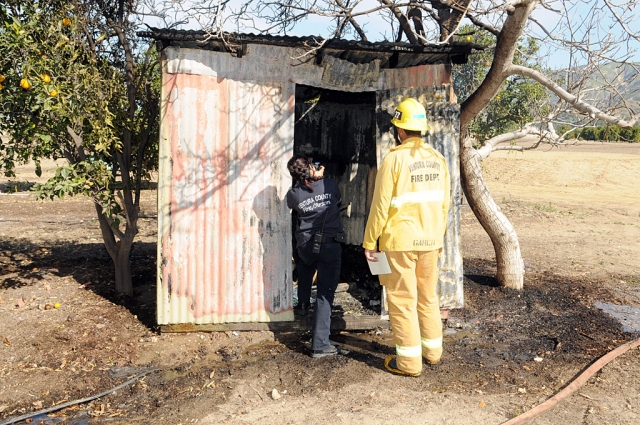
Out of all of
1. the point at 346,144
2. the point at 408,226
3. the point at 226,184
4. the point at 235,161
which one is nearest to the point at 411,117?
the point at 408,226

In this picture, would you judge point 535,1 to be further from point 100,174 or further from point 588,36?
point 100,174

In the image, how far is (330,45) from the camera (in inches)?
224

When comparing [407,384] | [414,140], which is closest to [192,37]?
[414,140]

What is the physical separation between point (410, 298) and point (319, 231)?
3.91 feet

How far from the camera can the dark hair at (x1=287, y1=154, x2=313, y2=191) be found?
18.3 feet

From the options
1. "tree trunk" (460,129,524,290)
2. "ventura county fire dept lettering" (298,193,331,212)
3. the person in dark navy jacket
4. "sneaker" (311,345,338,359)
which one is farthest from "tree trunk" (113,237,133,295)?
"tree trunk" (460,129,524,290)

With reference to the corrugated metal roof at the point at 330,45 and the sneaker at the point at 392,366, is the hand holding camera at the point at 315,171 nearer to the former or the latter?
the corrugated metal roof at the point at 330,45

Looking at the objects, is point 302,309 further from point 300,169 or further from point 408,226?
point 408,226

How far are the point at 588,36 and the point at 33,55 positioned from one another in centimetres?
617

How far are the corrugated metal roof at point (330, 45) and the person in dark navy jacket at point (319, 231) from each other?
1207mm

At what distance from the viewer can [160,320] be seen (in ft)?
19.3

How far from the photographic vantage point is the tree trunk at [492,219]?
748 centimetres

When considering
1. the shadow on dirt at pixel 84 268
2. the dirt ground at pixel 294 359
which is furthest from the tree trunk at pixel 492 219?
the shadow on dirt at pixel 84 268

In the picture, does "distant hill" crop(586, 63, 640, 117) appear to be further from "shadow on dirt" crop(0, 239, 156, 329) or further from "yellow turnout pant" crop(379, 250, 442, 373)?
"shadow on dirt" crop(0, 239, 156, 329)
